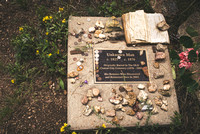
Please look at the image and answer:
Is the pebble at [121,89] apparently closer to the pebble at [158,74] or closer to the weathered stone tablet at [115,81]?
the weathered stone tablet at [115,81]

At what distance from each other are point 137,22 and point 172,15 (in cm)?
91

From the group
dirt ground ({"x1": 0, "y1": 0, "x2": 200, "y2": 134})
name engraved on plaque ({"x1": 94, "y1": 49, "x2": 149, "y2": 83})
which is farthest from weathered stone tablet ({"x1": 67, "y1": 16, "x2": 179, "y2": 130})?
dirt ground ({"x1": 0, "y1": 0, "x2": 200, "y2": 134})

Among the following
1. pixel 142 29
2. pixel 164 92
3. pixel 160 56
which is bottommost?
pixel 164 92

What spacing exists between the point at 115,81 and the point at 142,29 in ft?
3.68

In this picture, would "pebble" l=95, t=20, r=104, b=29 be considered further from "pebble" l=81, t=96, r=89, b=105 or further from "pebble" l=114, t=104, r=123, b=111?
"pebble" l=114, t=104, r=123, b=111

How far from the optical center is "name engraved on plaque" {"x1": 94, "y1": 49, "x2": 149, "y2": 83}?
2918mm

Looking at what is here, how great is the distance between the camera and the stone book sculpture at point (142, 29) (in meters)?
3.15

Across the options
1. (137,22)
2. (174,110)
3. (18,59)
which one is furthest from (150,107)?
(18,59)

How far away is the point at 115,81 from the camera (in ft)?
9.53

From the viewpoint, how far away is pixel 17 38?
3.17 metres

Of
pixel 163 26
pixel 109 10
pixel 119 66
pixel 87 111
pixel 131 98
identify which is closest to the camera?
pixel 87 111

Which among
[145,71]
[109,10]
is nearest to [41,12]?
[109,10]

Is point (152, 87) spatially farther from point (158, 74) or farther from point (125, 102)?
point (125, 102)

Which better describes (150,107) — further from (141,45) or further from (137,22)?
(137,22)
